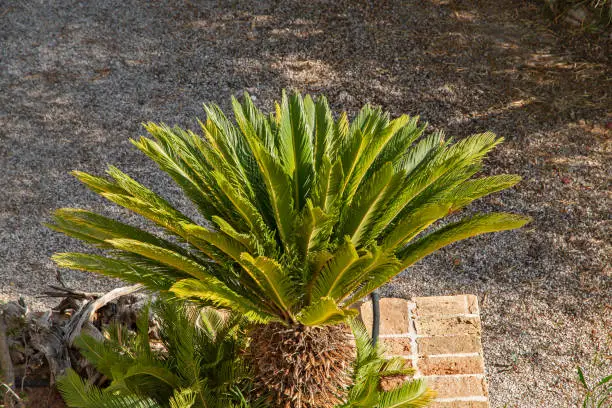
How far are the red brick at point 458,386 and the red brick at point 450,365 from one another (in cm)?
4

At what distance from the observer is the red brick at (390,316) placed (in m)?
4.28

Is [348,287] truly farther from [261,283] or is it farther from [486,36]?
[486,36]

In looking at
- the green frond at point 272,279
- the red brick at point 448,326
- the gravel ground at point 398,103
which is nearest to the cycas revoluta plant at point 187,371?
the green frond at point 272,279

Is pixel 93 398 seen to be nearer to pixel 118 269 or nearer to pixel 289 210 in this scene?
pixel 118 269

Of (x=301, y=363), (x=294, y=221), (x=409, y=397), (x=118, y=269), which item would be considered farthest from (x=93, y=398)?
(x=409, y=397)

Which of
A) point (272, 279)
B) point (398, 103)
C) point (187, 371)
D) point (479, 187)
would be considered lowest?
point (187, 371)

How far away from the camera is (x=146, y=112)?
6.90 meters

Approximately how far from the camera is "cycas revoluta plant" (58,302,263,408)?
3.24 m

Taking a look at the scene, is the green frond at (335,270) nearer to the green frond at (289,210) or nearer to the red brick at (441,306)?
the green frond at (289,210)

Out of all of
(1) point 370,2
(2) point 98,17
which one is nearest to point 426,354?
(1) point 370,2

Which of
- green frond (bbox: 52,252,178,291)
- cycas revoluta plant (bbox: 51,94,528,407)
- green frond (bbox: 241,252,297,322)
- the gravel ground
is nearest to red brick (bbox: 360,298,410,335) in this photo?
cycas revoluta plant (bbox: 51,94,528,407)

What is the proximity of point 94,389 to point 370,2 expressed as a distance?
588 cm

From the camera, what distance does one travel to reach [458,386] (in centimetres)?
395

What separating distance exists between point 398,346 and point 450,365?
30cm
